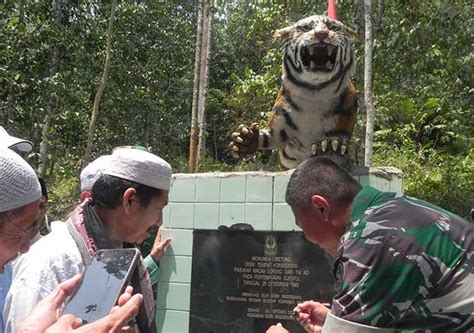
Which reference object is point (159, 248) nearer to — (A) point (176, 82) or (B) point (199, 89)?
(B) point (199, 89)

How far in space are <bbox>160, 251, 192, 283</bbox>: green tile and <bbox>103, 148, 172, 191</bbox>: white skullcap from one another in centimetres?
214

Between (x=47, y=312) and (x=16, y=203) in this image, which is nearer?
(x=47, y=312)

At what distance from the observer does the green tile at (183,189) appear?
4.29 metres

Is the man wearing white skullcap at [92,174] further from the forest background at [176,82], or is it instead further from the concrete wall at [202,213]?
the forest background at [176,82]

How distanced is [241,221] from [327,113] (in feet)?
3.11

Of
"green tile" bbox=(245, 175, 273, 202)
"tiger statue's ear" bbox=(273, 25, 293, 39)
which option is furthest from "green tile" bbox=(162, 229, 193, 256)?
"tiger statue's ear" bbox=(273, 25, 293, 39)

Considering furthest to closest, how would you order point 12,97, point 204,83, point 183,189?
point 204,83, point 12,97, point 183,189

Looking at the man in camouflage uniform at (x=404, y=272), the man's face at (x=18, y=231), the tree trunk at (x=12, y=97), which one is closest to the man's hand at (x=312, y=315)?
the man in camouflage uniform at (x=404, y=272)

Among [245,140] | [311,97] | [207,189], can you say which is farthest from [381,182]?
[207,189]

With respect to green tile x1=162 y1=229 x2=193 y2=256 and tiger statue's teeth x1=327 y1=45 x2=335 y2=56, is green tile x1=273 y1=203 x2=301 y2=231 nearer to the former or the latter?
green tile x1=162 y1=229 x2=193 y2=256

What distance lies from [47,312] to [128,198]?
72 cm

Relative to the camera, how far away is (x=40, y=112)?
8.42 meters

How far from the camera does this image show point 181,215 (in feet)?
14.1

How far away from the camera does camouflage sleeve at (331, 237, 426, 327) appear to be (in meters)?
1.58
